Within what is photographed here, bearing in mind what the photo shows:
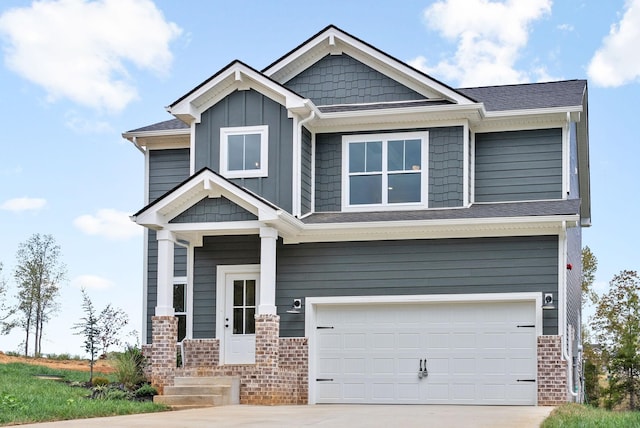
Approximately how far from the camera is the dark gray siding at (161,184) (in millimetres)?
22711

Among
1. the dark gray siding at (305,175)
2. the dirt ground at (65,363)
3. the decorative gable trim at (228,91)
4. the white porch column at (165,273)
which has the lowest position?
the dirt ground at (65,363)

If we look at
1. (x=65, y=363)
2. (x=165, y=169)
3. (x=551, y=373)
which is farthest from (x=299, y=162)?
(x=65, y=363)

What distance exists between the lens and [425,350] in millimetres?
19234

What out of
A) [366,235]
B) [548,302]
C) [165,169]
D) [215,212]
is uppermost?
[165,169]

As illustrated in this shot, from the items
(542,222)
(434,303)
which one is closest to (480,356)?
(434,303)

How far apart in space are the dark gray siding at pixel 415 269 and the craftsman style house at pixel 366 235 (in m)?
0.03

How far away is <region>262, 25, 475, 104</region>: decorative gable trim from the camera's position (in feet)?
66.6

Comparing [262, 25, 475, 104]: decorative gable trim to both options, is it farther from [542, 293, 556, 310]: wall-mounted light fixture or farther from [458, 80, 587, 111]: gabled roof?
[542, 293, 556, 310]: wall-mounted light fixture

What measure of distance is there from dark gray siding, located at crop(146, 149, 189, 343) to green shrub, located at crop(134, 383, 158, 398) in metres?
4.04

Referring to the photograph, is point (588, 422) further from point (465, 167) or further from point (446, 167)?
point (446, 167)

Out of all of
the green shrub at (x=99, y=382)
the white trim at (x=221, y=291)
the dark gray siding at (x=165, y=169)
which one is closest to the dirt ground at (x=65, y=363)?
the green shrub at (x=99, y=382)

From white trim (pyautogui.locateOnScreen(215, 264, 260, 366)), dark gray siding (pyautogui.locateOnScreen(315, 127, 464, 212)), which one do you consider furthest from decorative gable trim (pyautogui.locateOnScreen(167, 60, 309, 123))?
white trim (pyautogui.locateOnScreen(215, 264, 260, 366))

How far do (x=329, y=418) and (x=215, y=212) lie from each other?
19.6ft

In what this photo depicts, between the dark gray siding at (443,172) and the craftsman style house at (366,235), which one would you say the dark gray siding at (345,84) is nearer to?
the craftsman style house at (366,235)
